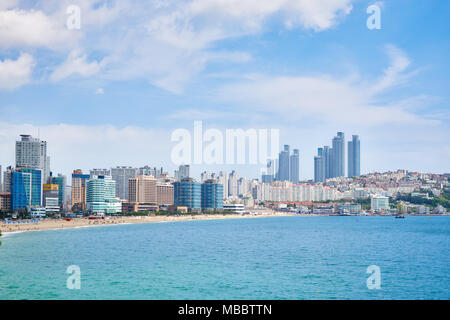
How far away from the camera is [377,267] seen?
34.3 meters

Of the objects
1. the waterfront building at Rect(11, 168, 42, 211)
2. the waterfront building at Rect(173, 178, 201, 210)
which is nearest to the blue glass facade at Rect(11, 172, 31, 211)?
the waterfront building at Rect(11, 168, 42, 211)

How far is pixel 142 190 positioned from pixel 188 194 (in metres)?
20.3

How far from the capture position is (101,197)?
534 feet

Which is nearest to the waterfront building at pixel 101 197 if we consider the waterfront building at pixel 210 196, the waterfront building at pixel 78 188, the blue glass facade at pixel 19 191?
the blue glass facade at pixel 19 191

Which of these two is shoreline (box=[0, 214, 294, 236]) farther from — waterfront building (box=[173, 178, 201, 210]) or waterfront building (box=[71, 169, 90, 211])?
waterfront building (box=[71, 169, 90, 211])

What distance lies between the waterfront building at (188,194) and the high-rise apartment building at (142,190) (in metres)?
11.2

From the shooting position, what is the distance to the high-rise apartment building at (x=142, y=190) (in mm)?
179625

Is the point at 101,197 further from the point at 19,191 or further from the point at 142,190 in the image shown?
the point at 19,191

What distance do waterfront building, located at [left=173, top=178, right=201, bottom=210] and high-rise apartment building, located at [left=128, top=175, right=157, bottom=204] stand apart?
11.2 meters

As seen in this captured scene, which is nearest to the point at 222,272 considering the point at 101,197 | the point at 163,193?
the point at 101,197

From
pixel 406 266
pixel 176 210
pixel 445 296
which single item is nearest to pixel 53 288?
pixel 445 296

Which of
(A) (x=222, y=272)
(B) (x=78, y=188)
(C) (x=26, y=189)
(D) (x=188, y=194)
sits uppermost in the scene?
(C) (x=26, y=189)
